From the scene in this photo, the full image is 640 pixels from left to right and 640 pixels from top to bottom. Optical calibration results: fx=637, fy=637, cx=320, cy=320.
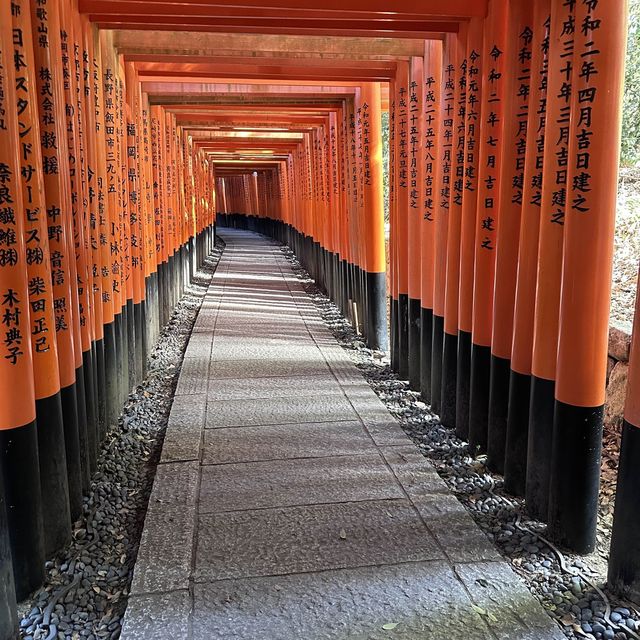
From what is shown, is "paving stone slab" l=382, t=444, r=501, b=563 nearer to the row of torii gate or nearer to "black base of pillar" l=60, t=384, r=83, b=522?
the row of torii gate

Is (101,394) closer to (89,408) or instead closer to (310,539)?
(89,408)

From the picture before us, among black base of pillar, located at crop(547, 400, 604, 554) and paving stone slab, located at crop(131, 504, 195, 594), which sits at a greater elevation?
black base of pillar, located at crop(547, 400, 604, 554)

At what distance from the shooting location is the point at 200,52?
5.71m

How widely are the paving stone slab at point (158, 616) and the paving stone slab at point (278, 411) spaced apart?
2.17 metres

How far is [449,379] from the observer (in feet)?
15.8

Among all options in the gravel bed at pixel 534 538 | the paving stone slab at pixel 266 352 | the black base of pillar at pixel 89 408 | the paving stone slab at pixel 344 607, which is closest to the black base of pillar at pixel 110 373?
the black base of pillar at pixel 89 408

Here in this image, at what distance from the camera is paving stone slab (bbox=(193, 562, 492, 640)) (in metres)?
2.54

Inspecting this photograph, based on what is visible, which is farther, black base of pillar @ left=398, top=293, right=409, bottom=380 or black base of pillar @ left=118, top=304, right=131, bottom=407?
black base of pillar @ left=398, top=293, right=409, bottom=380

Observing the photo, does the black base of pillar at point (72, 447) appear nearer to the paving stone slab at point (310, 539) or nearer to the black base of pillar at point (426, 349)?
the paving stone slab at point (310, 539)

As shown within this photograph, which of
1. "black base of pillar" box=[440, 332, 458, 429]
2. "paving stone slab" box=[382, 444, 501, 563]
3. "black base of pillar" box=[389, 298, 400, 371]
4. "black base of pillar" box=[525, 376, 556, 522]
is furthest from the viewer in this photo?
"black base of pillar" box=[389, 298, 400, 371]

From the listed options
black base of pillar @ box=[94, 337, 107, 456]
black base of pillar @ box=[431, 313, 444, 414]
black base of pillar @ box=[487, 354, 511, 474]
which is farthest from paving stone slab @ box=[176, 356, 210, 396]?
black base of pillar @ box=[487, 354, 511, 474]

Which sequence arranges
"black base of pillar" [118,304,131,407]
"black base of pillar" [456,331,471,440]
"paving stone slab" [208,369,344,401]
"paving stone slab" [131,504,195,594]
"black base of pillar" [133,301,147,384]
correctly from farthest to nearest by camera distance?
1. "black base of pillar" [133,301,147,384]
2. "paving stone slab" [208,369,344,401]
3. "black base of pillar" [118,304,131,407]
4. "black base of pillar" [456,331,471,440]
5. "paving stone slab" [131,504,195,594]

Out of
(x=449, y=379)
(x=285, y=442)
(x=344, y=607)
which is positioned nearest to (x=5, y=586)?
(x=344, y=607)

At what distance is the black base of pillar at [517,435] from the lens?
11.7 ft
